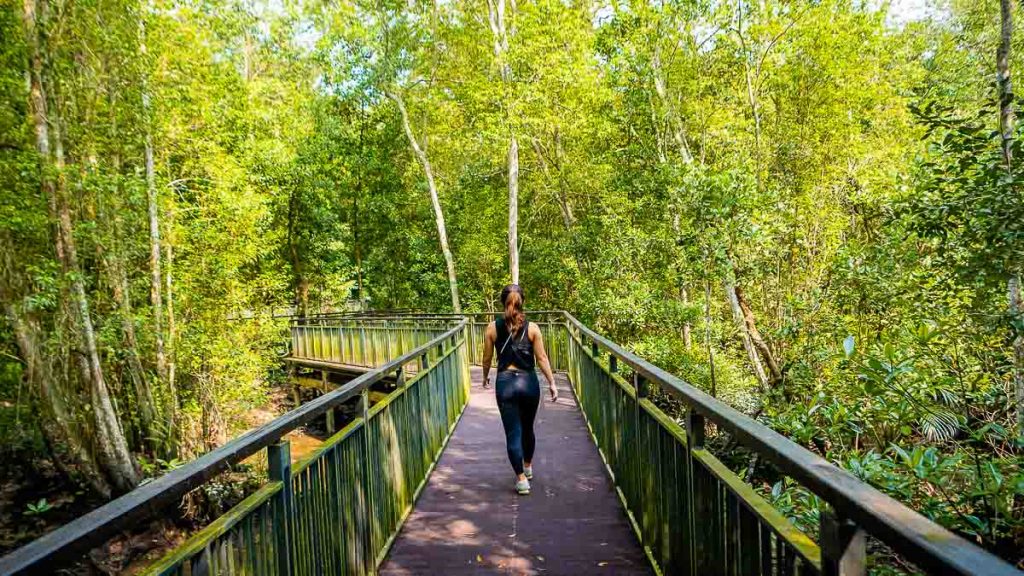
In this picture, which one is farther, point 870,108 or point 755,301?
point 870,108

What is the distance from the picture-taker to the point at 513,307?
15.8ft

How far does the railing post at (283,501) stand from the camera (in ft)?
8.01

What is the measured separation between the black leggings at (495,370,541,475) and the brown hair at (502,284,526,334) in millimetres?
398

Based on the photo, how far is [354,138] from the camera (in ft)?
97.8

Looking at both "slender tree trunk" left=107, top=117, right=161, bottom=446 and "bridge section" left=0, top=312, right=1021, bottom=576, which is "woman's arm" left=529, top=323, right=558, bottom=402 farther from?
"slender tree trunk" left=107, top=117, right=161, bottom=446

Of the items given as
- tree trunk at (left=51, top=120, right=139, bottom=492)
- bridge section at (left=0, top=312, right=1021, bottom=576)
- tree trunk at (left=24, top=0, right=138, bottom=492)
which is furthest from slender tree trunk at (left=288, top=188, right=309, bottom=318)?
bridge section at (left=0, top=312, right=1021, bottom=576)

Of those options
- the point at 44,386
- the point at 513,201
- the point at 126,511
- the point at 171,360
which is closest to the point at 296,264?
the point at 513,201

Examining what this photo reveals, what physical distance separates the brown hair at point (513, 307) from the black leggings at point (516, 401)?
398 millimetres

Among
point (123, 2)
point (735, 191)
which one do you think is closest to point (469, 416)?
point (735, 191)

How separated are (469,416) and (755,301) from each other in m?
9.09

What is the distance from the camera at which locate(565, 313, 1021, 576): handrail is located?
2.86ft

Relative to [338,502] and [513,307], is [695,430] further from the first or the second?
[513,307]

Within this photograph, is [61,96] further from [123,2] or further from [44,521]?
[44,521]

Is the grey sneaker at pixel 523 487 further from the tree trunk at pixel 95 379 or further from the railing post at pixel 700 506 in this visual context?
the tree trunk at pixel 95 379
